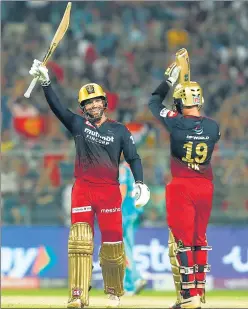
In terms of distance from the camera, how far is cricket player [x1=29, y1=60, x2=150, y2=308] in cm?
1280

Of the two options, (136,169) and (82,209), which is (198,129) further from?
(82,209)

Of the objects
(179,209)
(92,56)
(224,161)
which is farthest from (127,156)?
(92,56)

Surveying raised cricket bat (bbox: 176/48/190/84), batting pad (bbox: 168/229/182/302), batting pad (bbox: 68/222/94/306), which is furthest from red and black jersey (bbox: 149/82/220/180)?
batting pad (bbox: 68/222/94/306)

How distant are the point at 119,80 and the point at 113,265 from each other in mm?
12681

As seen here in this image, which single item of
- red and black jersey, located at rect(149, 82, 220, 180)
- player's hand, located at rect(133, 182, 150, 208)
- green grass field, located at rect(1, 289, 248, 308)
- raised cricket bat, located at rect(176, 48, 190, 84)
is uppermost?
raised cricket bat, located at rect(176, 48, 190, 84)

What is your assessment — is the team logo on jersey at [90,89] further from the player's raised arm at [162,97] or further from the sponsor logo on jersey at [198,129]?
the sponsor logo on jersey at [198,129]

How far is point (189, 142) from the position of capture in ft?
42.5

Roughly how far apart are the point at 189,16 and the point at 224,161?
6.31 meters

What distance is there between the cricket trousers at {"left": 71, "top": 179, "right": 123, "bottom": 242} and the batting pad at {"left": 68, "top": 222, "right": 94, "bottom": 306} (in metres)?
0.11

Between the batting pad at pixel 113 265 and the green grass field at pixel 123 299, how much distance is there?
2.49 ft

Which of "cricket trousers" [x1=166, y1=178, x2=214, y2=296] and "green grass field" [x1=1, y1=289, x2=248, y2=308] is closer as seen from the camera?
"cricket trousers" [x1=166, y1=178, x2=214, y2=296]

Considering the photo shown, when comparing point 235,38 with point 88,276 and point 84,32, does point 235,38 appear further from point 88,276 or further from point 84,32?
point 88,276

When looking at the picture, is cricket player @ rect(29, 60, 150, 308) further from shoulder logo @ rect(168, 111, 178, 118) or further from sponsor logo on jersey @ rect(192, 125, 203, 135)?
sponsor logo on jersey @ rect(192, 125, 203, 135)

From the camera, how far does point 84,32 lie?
87.8ft
